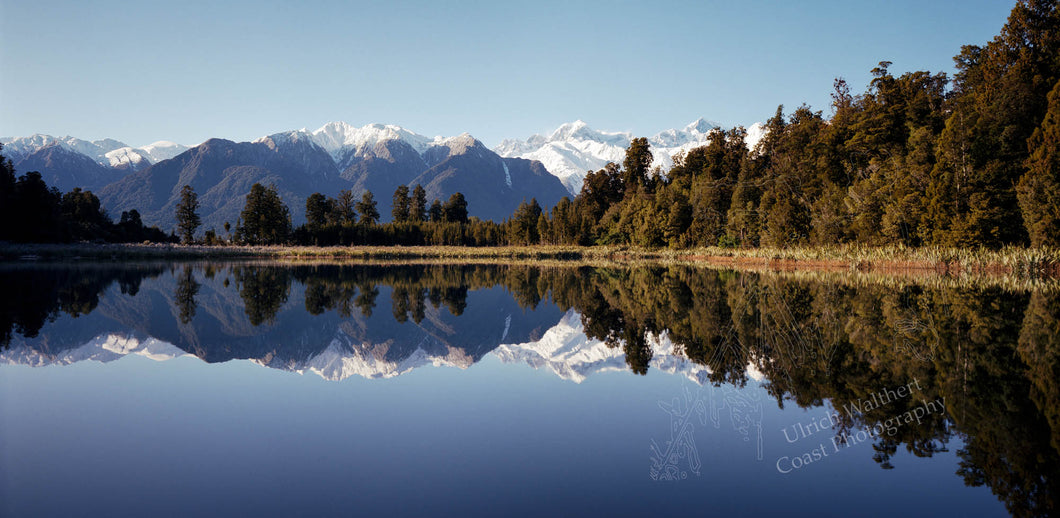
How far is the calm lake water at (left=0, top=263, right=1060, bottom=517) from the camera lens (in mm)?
4348

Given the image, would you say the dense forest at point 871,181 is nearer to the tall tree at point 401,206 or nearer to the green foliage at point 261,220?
the green foliage at point 261,220

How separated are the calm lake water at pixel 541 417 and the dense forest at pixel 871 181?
20170 millimetres

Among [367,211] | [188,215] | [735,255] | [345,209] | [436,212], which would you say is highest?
[345,209]

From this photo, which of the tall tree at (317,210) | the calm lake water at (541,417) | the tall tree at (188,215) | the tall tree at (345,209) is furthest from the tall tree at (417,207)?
the calm lake water at (541,417)

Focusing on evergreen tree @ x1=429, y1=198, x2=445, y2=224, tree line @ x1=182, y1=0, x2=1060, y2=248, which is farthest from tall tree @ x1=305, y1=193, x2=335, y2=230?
tree line @ x1=182, y1=0, x2=1060, y2=248

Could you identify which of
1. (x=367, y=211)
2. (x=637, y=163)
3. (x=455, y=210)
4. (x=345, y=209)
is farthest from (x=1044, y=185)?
(x=455, y=210)

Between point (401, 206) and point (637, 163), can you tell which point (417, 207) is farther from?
point (637, 163)

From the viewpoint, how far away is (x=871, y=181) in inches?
1464

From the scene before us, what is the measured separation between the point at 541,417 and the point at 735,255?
4247cm

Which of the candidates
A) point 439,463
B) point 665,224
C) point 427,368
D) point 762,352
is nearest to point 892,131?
point 665,224

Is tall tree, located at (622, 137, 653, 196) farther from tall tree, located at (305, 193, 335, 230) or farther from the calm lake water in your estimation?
the calm lake water

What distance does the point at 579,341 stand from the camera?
10.9 metres

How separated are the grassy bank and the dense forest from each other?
130 centimetres

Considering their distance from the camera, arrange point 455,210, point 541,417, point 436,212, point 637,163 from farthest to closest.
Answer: point 436,212 → point 455,210 → point 637,163 → point 541,417
